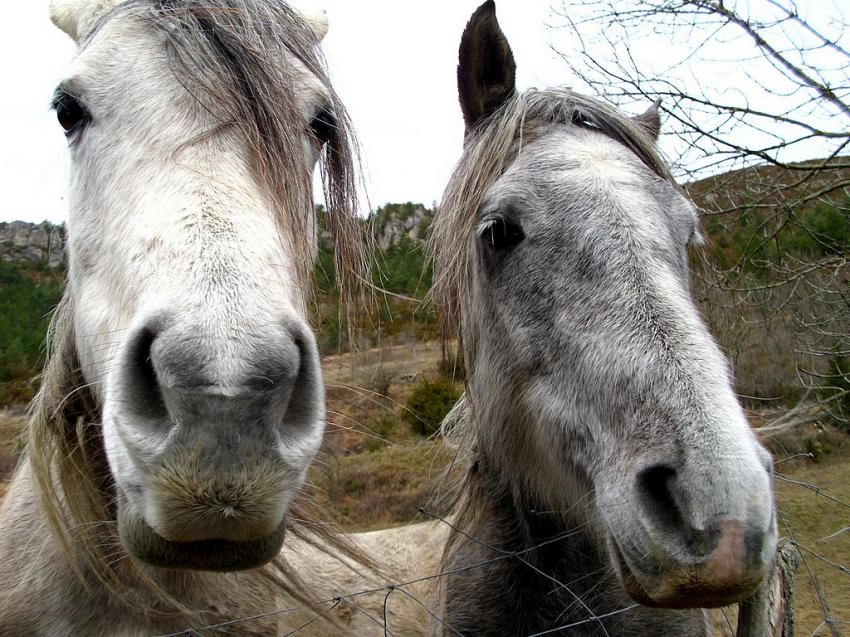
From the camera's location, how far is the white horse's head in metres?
1.17

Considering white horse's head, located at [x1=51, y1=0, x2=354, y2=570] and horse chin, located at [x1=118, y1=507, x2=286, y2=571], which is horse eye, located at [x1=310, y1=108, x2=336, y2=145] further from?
horse chin, located at [x1=118, y1=507, x2=286, y2=571]

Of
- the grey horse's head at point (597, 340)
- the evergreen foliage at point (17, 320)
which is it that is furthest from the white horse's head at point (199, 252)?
the evergreen foliage at point (17, 320)

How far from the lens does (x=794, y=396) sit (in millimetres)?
9828

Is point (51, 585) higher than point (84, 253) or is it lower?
lower

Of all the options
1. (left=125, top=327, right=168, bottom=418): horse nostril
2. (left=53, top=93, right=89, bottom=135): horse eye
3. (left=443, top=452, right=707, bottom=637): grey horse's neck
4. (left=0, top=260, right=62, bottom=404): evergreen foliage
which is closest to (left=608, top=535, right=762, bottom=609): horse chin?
(left=443, top=452, right=707, bottom=637): grey horse's neck

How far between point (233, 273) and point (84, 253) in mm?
804

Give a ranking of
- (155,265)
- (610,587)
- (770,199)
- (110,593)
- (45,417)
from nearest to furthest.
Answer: (155,265), (110,593), (45,417), (610,587), (770,199)

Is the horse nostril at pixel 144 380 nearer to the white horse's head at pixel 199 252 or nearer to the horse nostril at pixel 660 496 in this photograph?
the white horse's head at pixel 199 252

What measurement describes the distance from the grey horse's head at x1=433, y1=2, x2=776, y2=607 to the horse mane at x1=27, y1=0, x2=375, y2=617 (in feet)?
2.13

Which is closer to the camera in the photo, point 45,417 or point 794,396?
point 45,417

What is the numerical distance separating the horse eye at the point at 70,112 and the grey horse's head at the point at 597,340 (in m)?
1.41

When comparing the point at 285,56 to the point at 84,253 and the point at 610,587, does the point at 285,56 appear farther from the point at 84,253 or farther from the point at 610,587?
the point at 610,587

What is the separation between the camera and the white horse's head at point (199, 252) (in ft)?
3.83

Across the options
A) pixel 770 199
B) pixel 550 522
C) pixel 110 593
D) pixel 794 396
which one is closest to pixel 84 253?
pixel 110 593
